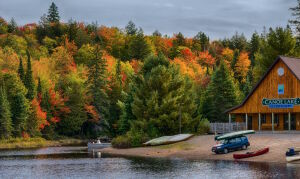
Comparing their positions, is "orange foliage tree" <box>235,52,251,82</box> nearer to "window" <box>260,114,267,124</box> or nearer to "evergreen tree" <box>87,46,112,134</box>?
"evergreen tree" <box>87,46,112,134</box>

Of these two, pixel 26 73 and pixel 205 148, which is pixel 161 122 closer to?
pixel 205 148

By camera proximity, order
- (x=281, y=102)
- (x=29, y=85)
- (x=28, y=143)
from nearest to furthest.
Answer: (x=281, y=102) → (x=28, y=143) → (x=29, y=85)

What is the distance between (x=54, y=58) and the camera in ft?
486

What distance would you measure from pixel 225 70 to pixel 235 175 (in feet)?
172

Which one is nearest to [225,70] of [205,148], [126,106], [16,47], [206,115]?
[206,115]

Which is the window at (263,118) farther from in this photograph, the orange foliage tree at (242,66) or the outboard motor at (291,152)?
the orange foliage tree at (242,66)

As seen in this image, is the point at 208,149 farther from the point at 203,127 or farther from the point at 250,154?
the point at 203,127

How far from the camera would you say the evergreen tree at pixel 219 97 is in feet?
303

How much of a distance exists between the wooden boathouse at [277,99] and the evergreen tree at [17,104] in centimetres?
4704

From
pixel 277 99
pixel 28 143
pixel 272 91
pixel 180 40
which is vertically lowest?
pixel 28 143

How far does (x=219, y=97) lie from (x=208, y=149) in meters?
30.1

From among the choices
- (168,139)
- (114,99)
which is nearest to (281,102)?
(168,139)

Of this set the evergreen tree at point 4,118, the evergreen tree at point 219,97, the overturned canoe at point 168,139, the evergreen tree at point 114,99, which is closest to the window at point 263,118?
the overturned canoe at point 168,139

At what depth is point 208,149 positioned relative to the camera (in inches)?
2478
